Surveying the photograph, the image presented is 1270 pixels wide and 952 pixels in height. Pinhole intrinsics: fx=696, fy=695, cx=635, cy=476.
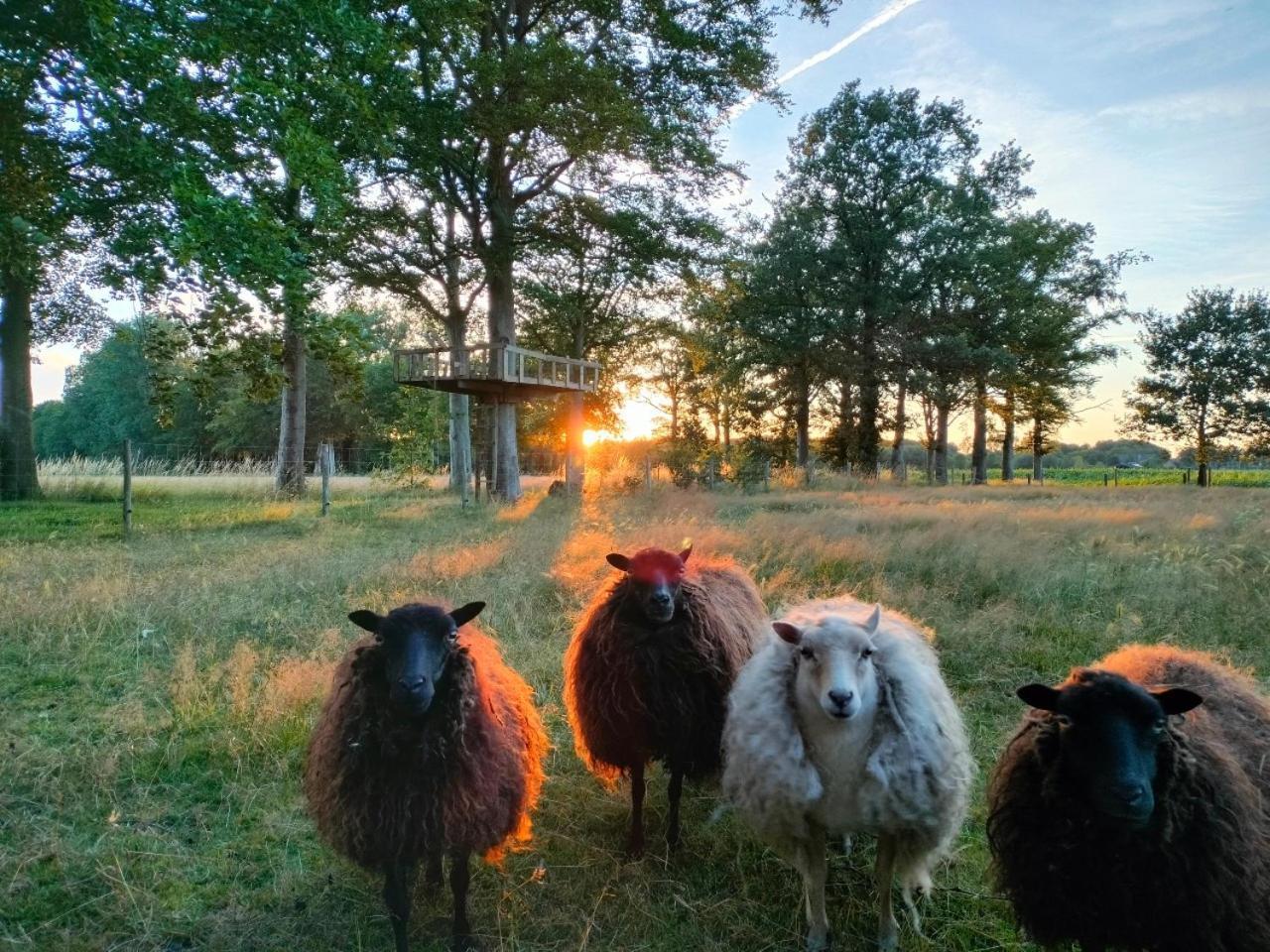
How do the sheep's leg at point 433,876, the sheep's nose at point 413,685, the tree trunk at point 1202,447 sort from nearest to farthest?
1. the sheep's nose at point 413,685
2. the sheep's leg at point 433,876
3. the tree trunk at point 1202,447

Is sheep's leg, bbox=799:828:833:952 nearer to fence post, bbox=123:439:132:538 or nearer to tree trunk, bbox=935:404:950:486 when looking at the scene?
fence post, bbox=123:439:132:538

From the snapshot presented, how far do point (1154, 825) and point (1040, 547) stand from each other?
8621 millimetres

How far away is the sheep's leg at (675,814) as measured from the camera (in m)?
4.13

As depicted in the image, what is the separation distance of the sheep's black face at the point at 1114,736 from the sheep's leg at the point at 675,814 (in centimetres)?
222

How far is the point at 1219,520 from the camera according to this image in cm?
1371

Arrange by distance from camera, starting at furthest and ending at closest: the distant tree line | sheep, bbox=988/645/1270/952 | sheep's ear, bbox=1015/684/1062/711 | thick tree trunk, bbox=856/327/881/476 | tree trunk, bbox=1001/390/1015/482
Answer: tree trunk, bbox=1001/390/1015/482
thick tree trunk, bbox=856/327/881/476
the distant tree line
sheep's ear, bbox=1015/684/1062/711
sheep, bbox=988/645/1270/952

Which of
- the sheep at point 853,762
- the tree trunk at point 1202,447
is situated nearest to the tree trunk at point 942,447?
the tree trunk at point 1202,447

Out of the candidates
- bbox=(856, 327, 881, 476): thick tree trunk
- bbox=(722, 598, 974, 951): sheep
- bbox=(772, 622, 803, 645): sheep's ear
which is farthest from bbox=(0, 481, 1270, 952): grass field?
bbox=(856, 327, 881, 476): thick tree trunk

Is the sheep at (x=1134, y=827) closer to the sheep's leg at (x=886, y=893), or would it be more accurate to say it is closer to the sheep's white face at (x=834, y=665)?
the sheep's leg at (x=886, y=893)

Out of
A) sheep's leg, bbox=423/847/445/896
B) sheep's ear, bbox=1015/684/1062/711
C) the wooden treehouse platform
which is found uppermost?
the wooden treehouse platform

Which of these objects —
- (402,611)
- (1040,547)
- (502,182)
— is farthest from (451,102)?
(402,611)

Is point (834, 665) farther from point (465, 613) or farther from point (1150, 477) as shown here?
point (1150, 477)

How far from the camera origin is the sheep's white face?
310cm

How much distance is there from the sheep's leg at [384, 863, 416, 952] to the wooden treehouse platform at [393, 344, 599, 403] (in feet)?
58.2
